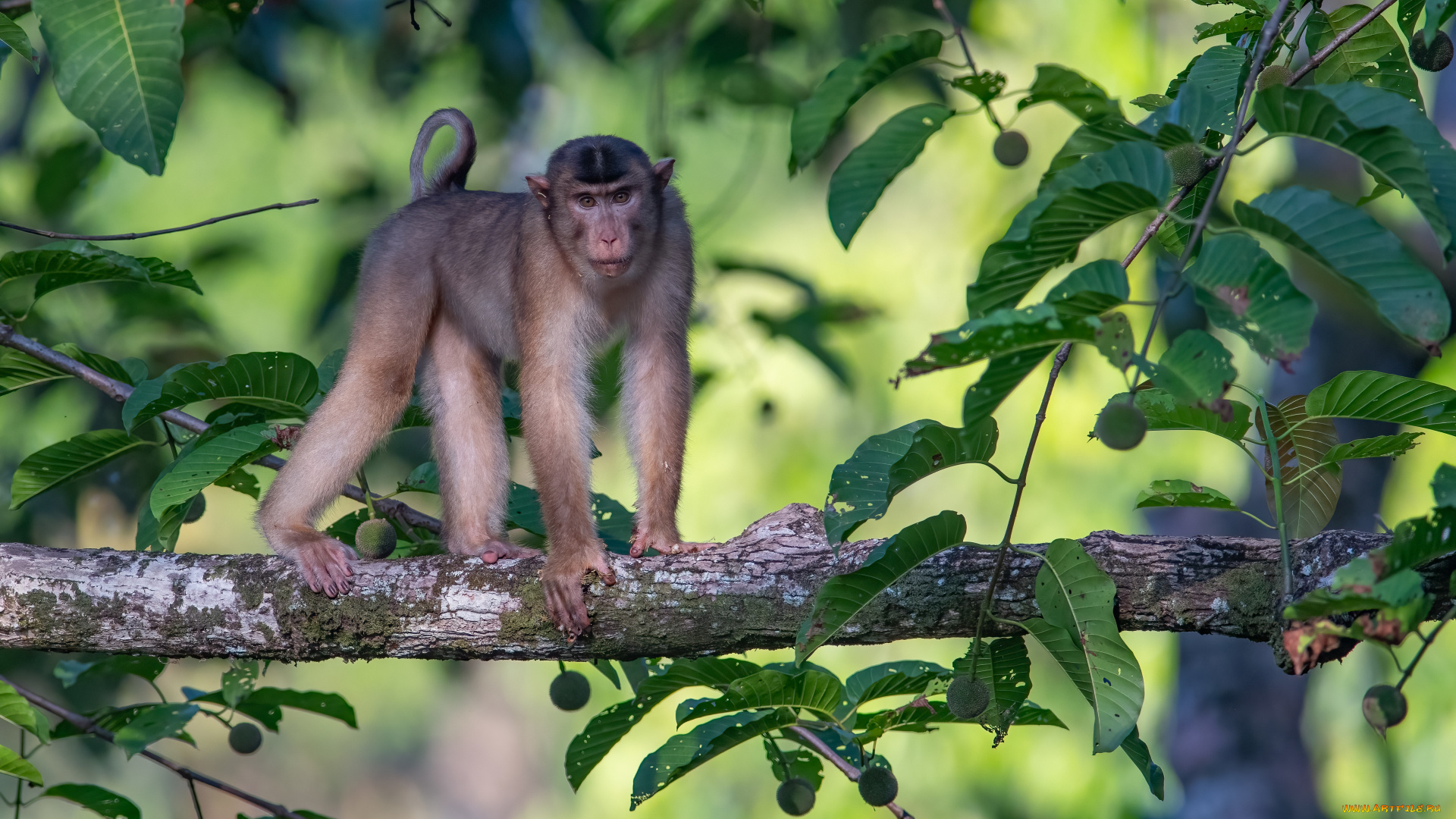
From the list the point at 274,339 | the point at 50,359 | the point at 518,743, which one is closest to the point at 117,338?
the point at 50,359

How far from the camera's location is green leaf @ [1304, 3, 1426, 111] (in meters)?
3.30

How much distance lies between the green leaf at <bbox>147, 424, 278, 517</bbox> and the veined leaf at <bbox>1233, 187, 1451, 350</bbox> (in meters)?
3.32

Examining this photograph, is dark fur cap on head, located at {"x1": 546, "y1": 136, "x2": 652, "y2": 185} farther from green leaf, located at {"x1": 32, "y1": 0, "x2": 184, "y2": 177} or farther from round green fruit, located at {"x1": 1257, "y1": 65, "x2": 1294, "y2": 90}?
round green fruit, located at {"x1": 1257, "y1": 65, "x2": 1294, "y2": 90}

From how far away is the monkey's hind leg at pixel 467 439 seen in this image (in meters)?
5.12

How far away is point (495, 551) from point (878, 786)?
183 cm

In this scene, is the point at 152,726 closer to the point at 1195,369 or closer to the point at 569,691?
the point at 569,691

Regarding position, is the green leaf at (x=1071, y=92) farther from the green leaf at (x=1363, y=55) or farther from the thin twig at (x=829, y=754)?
the thin twig at (x=829, y=754)

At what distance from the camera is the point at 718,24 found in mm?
6789

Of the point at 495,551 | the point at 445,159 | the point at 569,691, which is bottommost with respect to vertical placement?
the point at 569,691

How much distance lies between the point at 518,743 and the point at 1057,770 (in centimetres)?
→ 1065

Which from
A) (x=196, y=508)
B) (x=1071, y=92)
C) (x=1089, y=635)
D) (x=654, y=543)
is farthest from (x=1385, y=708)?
(x=196, y=508)

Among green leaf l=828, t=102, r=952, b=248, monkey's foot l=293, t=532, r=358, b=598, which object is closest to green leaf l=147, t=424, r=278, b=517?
monkey's foot l=293, t=532, r=358, b=598

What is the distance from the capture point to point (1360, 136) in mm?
2166

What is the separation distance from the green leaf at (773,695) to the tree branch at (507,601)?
0.18m
